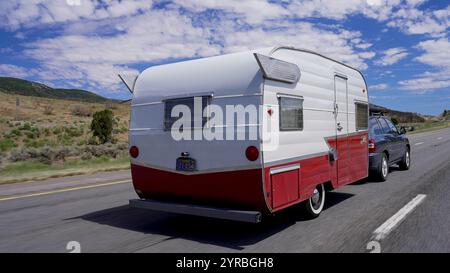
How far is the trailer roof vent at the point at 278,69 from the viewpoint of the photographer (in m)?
5.77

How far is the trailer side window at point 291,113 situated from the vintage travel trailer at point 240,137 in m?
0.02

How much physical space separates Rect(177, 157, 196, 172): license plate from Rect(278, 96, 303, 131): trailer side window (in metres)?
1.46

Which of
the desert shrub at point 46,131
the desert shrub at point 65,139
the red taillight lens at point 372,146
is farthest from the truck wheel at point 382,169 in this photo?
the desert shrub at point 46,131

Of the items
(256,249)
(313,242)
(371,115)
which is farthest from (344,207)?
(371,115)

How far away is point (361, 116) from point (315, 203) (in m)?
2.93

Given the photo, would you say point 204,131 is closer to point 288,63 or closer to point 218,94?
point 218,94

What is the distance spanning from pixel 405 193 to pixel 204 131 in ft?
18.4

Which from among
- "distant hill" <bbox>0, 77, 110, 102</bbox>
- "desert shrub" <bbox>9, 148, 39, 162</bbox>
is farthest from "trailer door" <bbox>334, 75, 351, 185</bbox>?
"distant hill" <bbox>0, 77, 110, 102</bbox>

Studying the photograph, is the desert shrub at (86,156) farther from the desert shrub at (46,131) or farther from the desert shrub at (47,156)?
the desert shrub at (46,131)

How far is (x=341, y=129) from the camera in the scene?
8.16 meters

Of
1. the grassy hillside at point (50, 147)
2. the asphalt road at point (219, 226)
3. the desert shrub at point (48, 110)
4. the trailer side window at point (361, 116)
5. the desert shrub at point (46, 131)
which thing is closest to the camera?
the asphalt road at point (219, 226)

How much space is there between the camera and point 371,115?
12.0m

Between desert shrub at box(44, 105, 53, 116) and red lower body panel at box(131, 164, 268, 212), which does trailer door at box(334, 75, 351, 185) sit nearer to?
red lower body panel at box(131, 164, 268, 212)

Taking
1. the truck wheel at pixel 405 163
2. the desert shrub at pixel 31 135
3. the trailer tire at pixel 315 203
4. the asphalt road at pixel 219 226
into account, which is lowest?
the asphalt road at pixel 219 226
